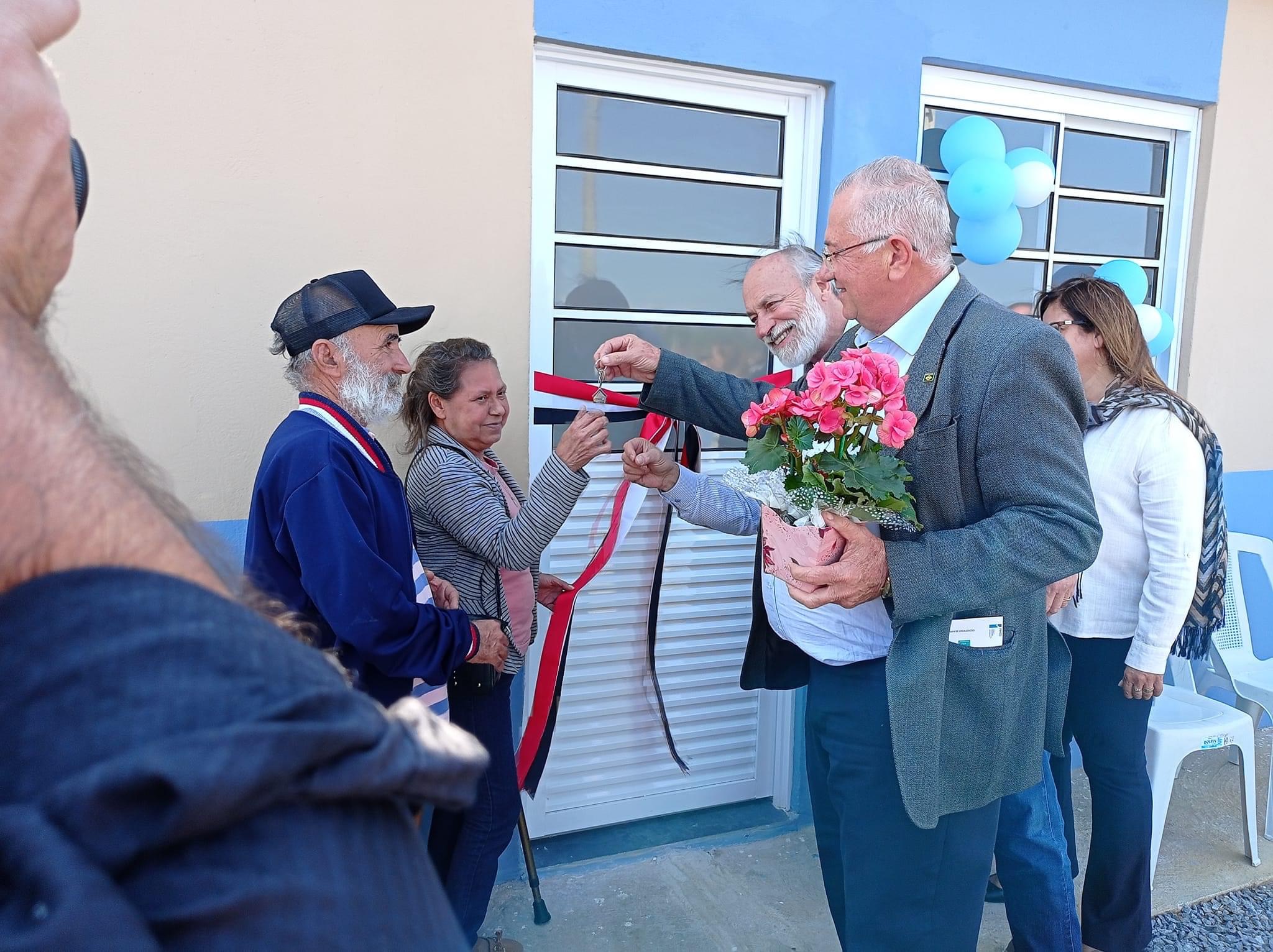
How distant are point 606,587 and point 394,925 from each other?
119 inches

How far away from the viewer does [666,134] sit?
3434mm

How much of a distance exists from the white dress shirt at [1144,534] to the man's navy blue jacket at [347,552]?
2.18m

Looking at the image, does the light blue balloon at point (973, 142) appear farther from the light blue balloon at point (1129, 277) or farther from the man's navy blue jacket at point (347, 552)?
the man's navy blue jacket at point (347, 552)

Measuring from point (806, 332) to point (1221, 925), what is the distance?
9.25ft

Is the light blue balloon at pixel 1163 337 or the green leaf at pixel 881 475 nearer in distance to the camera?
the green leaf at pixel 881 475

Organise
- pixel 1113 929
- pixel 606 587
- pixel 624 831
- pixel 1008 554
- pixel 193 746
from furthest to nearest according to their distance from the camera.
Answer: pixel 624 831 < pixel 606 587 < pixel 1113 929 < pixel 1008 554 < pixel 193 746

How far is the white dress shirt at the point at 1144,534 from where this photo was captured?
2.85 metres

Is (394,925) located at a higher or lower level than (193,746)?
lower

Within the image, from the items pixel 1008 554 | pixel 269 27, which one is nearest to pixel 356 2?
pixel 269 27

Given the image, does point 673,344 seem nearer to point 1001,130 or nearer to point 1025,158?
point 1025,158

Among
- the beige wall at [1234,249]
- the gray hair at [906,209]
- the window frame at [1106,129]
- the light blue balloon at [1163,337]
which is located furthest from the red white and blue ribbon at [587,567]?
the beige wall at [1234,249]

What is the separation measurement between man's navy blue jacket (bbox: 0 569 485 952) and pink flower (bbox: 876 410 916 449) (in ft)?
4.71

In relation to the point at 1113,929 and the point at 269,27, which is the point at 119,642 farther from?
the point at 1113,929

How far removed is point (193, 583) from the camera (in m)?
0.55
